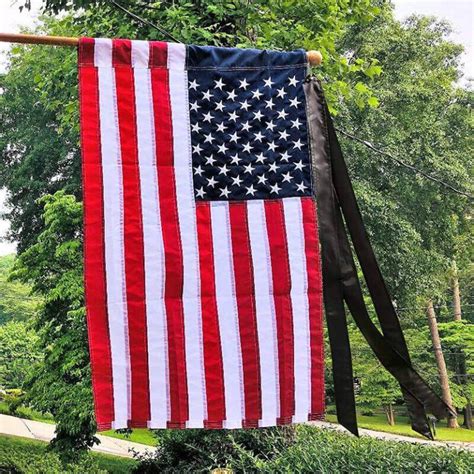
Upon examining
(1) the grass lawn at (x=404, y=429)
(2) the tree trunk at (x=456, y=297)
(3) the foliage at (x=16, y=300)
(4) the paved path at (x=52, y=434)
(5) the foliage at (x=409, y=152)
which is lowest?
(1) the grass lawn at (x=404, y=429)

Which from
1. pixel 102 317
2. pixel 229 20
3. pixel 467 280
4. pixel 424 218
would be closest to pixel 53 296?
pixel 229 20

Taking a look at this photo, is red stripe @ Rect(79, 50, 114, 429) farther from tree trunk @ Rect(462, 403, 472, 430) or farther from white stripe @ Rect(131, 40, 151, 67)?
tree trunk @ Rect(462, 403, 472, 430)

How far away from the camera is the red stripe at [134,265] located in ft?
10.6

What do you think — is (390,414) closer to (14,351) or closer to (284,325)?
(14,351)

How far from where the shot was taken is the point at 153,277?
3.26 metres

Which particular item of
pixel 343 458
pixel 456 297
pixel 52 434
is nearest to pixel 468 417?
pixel 456 297

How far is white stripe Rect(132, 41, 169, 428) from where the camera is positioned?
326 centimetres

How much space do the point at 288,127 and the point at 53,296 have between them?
829 cm

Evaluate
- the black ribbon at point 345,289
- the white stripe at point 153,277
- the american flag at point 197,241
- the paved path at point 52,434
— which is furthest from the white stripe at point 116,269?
the paved path at point 52,434

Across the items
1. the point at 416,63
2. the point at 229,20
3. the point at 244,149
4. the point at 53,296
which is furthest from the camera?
the point at 416,63

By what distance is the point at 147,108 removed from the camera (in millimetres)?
A: 3355

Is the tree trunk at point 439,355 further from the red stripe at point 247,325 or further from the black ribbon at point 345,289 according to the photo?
the red stripe at point 247,325

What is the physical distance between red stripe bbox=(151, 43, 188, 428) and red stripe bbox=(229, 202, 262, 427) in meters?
0.30

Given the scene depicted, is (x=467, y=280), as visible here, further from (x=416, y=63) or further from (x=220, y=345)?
(x=220, y=345)
